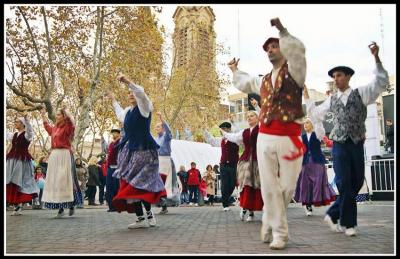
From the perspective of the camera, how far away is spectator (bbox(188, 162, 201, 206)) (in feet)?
A: 55.8

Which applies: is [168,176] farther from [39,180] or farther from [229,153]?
[39,180]

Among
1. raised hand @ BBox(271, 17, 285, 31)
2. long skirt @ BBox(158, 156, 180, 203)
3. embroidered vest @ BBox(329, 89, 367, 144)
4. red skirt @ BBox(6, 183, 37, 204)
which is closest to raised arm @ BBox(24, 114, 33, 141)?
red skirt @ BBox(6, 183, 37, 204)

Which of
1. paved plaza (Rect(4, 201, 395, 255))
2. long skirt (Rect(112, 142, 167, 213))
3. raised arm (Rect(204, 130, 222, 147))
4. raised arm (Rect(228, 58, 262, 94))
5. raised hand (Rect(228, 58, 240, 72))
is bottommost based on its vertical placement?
paved plaza (Rect(4, 201, 395, 255))

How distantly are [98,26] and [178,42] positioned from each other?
517 inches

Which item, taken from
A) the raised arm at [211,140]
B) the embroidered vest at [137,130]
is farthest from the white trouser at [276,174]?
the raised arm at [211,140]

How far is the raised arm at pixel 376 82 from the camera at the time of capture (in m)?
5.16

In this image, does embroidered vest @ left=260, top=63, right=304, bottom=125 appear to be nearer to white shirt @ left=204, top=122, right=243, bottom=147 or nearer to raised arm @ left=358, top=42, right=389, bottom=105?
raised arm @ left=358, top=42, right=389, bottom=105

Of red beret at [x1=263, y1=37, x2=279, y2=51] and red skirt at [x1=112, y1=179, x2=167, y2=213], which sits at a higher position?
red beret at [x1=263, y1=37, x2=279, y2=51]

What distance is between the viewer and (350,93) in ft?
18.7

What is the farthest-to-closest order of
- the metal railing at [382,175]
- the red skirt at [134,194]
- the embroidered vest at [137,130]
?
1. the metal railing at [382,175]
2. the embroidered vest at [137,130]
3. the red skirt at [134,194]

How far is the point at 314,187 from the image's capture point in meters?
9.15

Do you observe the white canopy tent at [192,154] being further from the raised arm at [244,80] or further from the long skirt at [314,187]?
the raised arm at [244,80]

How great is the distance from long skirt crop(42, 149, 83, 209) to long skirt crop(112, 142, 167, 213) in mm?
2133

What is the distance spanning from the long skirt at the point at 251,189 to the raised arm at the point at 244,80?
2.72 metres
